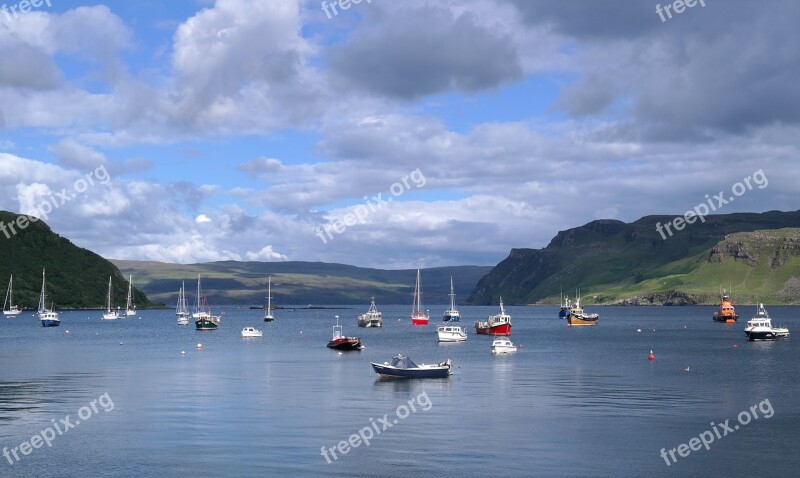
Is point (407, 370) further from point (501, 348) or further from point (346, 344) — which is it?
point (346, 344)

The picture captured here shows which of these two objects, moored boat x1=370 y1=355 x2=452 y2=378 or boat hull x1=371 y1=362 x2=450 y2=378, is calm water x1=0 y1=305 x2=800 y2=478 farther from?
moored boat x1=370 y1=355 x2=452 y2=378

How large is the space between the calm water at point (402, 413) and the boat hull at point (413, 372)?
65.4 inches

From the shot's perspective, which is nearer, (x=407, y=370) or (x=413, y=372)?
(x=407, y=370)

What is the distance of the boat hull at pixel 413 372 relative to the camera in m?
104

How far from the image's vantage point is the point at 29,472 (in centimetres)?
5297

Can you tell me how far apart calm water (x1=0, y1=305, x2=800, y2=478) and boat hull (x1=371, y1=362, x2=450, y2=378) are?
166 cm

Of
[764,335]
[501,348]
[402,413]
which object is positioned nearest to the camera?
[402,413]

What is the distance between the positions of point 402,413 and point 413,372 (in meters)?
28.5

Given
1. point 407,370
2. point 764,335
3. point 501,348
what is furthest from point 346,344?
point 764,335

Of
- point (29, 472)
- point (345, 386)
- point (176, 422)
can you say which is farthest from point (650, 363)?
point (29, 472)

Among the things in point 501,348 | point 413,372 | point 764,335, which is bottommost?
point 413,372

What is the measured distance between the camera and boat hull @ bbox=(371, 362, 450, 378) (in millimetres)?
103875

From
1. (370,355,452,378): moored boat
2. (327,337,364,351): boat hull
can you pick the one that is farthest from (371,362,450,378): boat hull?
(327,337,364,351): boat hull

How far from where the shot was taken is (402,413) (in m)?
75.5
